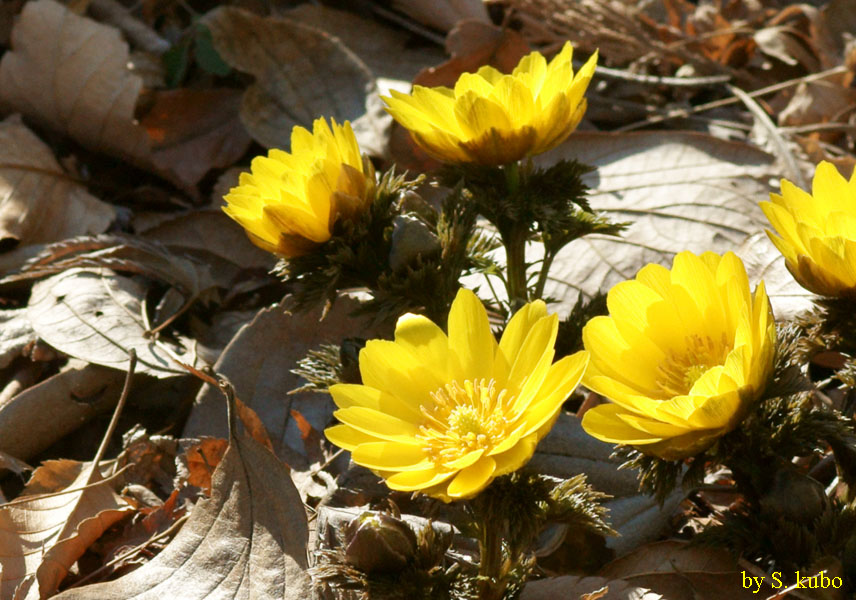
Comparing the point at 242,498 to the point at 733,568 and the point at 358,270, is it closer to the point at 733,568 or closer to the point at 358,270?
the point at 358,270

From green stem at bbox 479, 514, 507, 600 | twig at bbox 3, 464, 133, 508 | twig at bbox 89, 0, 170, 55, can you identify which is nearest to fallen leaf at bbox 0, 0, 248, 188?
twig at bbox 89, 0, 170, 55

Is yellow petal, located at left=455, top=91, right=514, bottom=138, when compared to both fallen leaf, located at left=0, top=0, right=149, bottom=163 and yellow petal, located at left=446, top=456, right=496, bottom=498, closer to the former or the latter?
yellow petal, located at left=446, top=456, right=496, bottom=498

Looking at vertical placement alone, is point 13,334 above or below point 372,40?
below

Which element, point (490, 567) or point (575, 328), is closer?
point (490, 567)

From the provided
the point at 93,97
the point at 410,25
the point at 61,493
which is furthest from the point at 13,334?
the point at 410,25

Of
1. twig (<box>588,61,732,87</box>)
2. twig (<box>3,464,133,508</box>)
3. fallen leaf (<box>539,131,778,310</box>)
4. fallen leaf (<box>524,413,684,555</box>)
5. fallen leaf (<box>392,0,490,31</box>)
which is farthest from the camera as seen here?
fallen leaf (<box>392,0,490,31</box>)

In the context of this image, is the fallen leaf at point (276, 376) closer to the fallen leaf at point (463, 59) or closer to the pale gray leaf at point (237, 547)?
the pale gray leaf at point (237, 547)

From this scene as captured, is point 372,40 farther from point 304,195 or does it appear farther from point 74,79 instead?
point 304,195

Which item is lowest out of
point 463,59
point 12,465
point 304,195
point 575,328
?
point 12,465

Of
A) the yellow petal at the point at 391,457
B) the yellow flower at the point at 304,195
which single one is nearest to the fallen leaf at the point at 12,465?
the yellow flower at the point at 304,195
